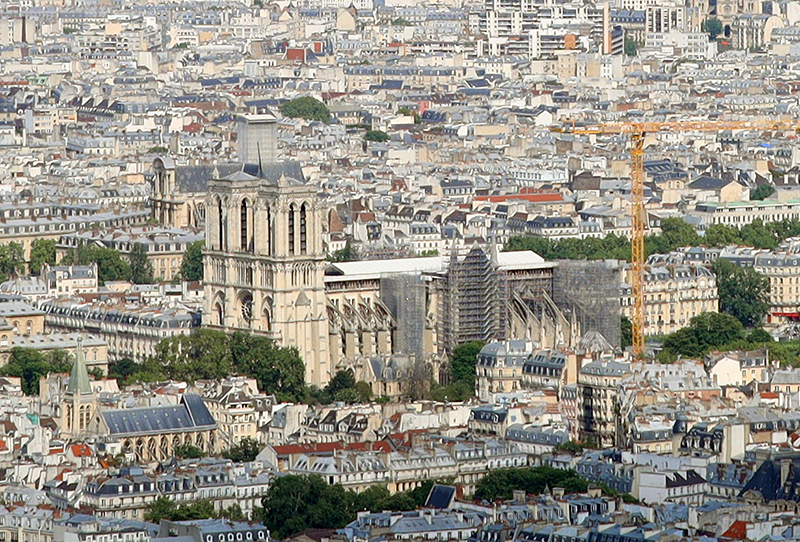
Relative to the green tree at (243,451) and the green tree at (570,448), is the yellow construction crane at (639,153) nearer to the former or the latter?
the green tree at (570,448)

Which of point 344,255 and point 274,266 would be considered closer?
point 274,266

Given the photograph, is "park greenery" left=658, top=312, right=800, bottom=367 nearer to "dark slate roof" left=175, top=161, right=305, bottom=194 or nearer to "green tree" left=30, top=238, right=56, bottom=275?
"dark slate roof" left=175, top=161, right=305, bottom=194

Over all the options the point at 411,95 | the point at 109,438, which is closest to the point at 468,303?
the point at 109,438

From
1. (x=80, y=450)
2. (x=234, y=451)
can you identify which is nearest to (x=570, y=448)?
(x=234, y=451)

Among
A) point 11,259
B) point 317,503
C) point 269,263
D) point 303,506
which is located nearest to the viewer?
point 303,506

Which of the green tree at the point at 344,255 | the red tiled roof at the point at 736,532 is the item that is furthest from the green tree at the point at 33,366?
the red tiled roof at the point at 736,532

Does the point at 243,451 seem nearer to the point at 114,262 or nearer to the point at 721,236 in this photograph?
the point at 114,262
